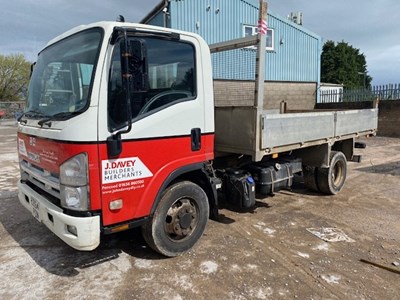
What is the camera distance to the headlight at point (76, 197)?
2.98 meters

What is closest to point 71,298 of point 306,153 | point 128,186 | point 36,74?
point 128,186

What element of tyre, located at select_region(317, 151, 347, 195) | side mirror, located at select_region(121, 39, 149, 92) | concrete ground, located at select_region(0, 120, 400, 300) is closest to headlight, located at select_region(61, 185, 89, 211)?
A: concrete ground, located at select_region(0, 120, 400, 300)

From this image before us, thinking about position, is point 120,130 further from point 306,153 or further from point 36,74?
point 306,153

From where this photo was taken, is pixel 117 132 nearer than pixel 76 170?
No

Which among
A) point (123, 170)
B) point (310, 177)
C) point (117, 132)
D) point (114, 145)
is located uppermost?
point (117, 132)

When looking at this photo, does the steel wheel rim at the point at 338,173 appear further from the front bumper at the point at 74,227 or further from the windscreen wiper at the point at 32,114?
the windscreen wiper at the point at 32,114

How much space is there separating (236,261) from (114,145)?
1984 mm

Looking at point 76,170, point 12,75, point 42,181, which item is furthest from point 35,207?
point 12,75

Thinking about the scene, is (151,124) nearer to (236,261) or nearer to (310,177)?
(236,261)

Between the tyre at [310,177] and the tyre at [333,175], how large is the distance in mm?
82

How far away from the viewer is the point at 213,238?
14.7ft

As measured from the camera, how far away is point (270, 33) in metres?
16.3

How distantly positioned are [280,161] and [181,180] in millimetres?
2241

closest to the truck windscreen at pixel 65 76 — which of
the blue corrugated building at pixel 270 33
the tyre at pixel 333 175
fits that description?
the tyre at pixel 333 175
